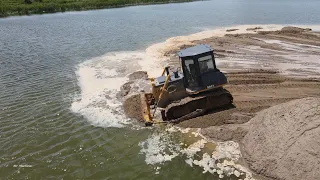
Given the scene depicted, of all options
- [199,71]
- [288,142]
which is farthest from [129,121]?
[288,142]

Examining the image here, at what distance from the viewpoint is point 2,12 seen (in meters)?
49.8

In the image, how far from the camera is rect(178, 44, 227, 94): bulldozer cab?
12180 millimetres

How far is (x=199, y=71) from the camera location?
12312mm

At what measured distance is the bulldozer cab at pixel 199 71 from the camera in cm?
1218

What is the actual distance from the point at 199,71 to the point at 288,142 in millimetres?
4649

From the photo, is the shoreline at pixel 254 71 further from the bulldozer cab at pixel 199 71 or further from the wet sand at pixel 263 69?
the bulldozer cab at pixel 199 71

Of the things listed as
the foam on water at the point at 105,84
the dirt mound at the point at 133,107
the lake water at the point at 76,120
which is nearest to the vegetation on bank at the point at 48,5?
the lake water at the point at 76,120

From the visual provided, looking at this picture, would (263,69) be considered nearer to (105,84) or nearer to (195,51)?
(195,51)

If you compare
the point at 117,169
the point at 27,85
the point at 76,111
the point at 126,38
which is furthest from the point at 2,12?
the point at 117,169

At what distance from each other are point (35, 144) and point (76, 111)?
2.84m

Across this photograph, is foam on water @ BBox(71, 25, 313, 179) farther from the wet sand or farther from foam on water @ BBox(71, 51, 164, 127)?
the wet sand

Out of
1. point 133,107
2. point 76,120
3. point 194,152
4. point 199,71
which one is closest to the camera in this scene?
point 194,152

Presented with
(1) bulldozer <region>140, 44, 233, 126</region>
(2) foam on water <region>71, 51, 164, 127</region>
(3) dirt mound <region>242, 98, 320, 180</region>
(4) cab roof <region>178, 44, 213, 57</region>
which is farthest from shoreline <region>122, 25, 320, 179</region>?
(4) cab roof <region>178, 44, 213, 57</region>

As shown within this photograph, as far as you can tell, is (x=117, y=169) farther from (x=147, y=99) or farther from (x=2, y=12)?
(x=2, y=12)
